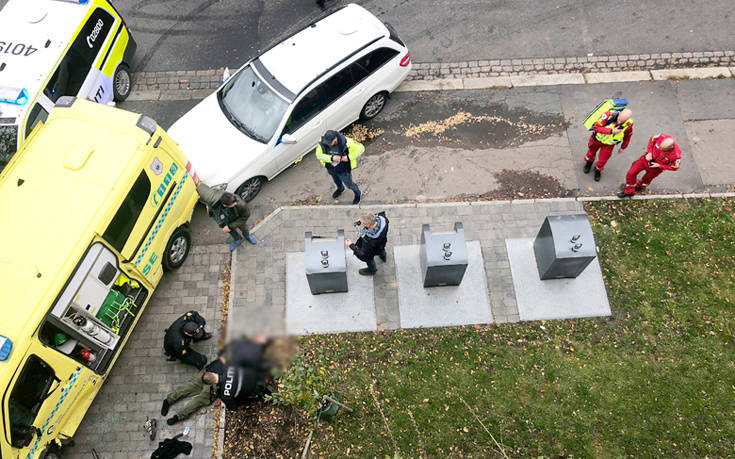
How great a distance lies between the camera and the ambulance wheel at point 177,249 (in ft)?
25.5

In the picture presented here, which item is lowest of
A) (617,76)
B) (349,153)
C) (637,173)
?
(637,173)

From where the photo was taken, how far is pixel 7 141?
26.2ft

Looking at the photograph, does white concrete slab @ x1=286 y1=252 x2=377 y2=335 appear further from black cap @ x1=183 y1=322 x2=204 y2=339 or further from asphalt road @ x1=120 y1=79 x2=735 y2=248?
asphalt road @ x1=120 y1=79 x2=735 y2=248

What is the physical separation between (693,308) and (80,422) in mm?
9581

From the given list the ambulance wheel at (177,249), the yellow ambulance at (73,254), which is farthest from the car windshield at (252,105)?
the ambulance wheel at (177,249)

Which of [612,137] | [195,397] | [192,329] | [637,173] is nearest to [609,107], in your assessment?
[612,137]

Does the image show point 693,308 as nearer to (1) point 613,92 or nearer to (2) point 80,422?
(1) point 613,92

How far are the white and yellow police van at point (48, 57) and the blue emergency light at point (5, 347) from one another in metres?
3.93

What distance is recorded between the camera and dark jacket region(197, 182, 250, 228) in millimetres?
7277

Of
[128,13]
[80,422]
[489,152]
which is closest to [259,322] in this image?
[80,422]

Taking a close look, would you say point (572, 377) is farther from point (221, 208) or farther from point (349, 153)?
point (221, 208)

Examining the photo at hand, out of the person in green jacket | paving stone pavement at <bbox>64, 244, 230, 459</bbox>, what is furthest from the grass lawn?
the person in green jacket

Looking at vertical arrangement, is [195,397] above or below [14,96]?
below

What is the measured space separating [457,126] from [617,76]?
3586mm
